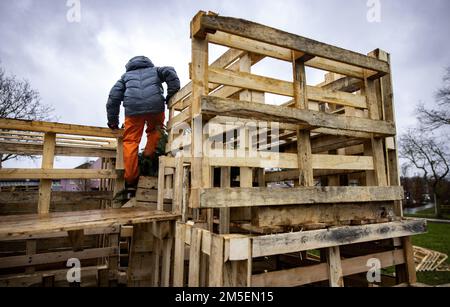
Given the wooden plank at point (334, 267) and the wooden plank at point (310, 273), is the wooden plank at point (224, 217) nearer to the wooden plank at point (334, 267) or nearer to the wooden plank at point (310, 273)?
the wooden plank at point (310, 273)

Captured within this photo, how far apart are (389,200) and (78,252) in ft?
15.1

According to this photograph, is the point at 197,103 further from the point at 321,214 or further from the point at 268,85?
the point at 321,214

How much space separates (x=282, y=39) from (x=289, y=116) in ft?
2.76

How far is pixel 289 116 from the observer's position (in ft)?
9.35

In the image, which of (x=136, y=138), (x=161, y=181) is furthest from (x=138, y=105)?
(x=161, y=181)

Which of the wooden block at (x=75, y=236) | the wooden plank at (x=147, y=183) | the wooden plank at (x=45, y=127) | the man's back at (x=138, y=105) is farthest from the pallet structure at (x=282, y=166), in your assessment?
the wooden plank at (x=45, y=127)

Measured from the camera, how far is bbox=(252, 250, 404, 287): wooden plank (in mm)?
2576

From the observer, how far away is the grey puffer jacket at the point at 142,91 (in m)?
5.00

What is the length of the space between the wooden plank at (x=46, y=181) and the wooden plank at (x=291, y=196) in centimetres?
311

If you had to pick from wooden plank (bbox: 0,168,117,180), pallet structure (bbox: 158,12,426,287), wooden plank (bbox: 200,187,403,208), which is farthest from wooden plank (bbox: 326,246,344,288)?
wooden plank (bbox: 0,168,117,180)

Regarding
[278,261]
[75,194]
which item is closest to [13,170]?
[75,194]

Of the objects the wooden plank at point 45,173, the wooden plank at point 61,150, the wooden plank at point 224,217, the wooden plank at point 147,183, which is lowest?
the wooden plank at point 224,217

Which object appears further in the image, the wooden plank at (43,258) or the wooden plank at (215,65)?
the wooden plank at (43,258)

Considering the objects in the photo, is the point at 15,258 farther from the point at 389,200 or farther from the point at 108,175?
the point at 389,200
